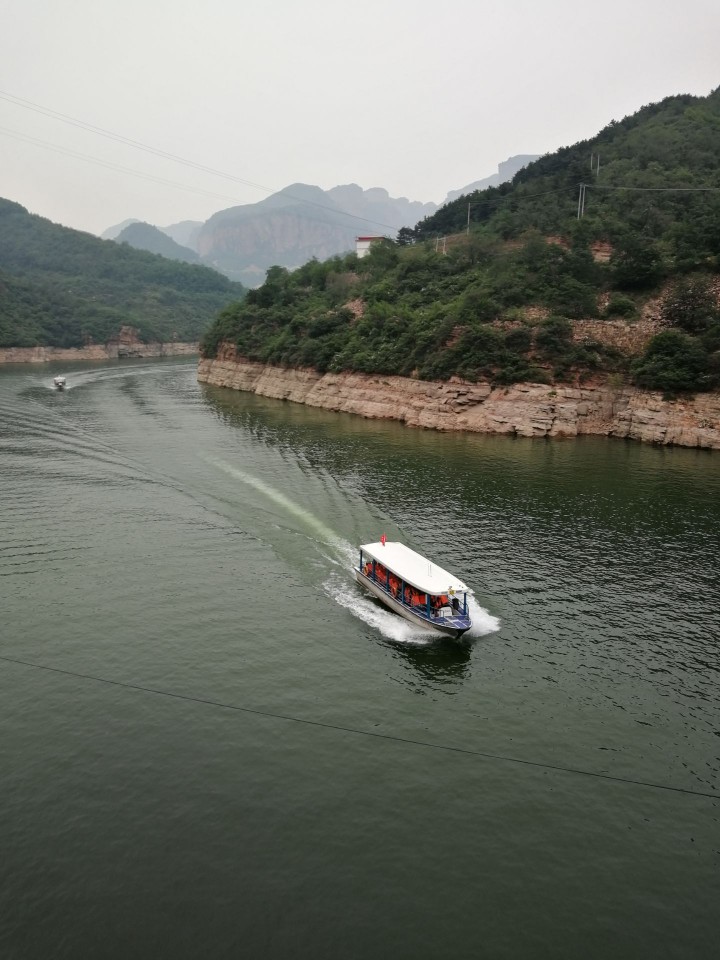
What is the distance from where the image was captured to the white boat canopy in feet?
101

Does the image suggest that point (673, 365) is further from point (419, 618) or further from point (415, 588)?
point (419, 618)

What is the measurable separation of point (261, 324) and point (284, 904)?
341 feet

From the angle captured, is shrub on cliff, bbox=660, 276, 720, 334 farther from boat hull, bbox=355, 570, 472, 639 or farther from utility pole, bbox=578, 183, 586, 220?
boat hull, bbox=355, 570, 472, 639

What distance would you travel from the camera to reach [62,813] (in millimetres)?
19750

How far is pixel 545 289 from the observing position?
80688 millimetres

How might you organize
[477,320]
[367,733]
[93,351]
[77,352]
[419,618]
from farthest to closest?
[93,351] < [77,352] < [477,320] < [419,618] < [367,733]

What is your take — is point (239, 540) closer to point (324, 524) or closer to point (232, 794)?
point (324, 524)

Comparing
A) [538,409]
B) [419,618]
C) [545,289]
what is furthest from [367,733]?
[545,289]

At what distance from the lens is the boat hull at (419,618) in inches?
1159

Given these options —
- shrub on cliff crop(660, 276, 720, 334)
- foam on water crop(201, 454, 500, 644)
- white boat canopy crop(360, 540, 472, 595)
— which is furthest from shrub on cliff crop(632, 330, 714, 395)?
white boat canopy crop(360, 540, 472, 595)

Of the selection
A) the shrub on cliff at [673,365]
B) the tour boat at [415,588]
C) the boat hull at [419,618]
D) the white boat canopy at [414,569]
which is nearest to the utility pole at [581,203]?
the shrub on cliff at [673,365]

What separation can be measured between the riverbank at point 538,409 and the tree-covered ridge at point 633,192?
20.5m

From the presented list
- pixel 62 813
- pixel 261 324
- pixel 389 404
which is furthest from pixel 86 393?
pixel 62 813

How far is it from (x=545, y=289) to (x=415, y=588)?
5991 cm
